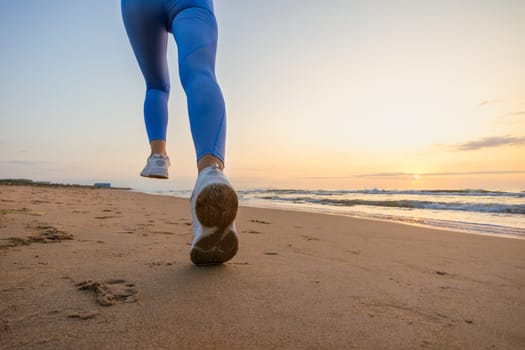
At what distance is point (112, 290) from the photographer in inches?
50.3

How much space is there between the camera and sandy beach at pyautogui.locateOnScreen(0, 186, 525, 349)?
3.03ft

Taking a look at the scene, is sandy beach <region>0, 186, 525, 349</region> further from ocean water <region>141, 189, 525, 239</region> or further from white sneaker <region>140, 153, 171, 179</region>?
ocean water <region>141, 189, 525, 239</region>

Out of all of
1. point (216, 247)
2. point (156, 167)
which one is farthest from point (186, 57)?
point (216, 247)

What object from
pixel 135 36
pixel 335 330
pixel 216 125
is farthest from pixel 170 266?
pixel 135 36

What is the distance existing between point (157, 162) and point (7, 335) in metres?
1.22

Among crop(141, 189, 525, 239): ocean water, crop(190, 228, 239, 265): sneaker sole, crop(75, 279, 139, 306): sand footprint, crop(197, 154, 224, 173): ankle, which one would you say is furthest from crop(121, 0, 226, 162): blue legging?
crop(141, 189, 525, 239): ocean water

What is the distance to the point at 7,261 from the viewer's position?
1.64m

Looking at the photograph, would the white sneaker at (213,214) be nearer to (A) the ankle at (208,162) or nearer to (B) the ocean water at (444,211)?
(A) the ankle at (208,162)

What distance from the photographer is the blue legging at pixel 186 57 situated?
1449 millimetres

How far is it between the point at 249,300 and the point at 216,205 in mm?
357

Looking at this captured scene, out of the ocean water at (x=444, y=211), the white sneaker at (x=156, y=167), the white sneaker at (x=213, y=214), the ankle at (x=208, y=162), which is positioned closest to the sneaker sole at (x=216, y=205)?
the white sneaker at (x=213, y=214)

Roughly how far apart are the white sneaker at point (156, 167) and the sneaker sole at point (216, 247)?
0.67m

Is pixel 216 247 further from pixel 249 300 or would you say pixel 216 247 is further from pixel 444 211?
pixel 444 211

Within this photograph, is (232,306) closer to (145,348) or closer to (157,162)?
(145,348)
